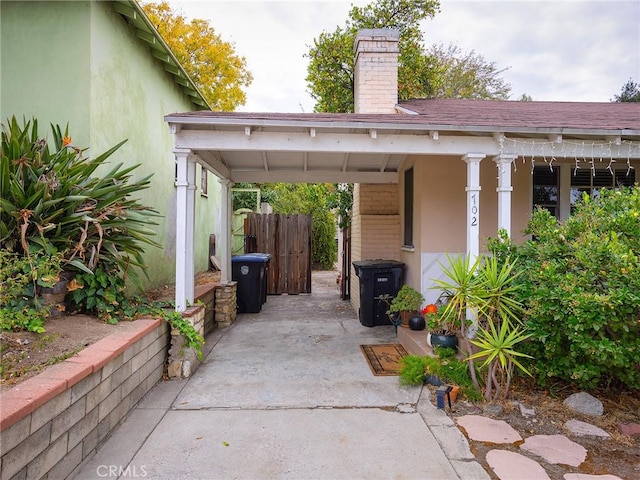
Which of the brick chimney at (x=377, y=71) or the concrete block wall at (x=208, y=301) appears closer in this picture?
the concrete block wall at (x=208, y=301)

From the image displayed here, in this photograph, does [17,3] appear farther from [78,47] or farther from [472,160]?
[472,160]

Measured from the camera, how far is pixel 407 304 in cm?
587

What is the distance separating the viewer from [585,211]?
12.4ft

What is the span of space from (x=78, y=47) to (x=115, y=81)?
2.05 ft

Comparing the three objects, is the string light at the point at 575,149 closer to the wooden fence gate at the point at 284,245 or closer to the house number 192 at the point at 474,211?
the house number 192 at the point at 474,211

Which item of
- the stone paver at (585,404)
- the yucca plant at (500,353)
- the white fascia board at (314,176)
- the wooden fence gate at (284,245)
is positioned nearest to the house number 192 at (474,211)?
the yucca plant at (500,353)

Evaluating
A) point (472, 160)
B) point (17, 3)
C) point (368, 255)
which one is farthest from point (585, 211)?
point (17, 3)

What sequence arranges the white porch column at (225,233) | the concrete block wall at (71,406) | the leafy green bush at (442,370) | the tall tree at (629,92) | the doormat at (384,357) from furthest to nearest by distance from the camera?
the tall tree at (629,92), the white porch column at (225,233), the doormat at (384,357), the leafy green bush at (442,370), the concrete block wall at (71,406)

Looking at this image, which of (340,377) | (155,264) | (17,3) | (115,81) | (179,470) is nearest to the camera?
(179,470)

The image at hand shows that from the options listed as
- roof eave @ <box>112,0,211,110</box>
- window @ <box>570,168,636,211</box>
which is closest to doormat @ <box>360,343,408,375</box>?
window @ <box>570,168,636,211</box>

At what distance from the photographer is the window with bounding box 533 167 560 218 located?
6234 mm

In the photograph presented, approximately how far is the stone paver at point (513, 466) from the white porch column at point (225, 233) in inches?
208

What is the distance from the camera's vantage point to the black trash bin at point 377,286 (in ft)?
21.9

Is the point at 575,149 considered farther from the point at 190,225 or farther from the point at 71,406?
the point at 71,406
